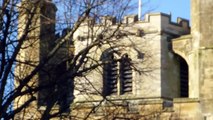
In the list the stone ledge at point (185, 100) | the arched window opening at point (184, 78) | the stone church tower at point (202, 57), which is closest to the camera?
the stone ledge at point (185, 100)

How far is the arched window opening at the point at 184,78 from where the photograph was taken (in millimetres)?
47031

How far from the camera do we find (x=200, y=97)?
41.7m

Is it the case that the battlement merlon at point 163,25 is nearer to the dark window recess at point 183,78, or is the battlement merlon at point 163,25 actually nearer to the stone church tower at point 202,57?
the dark window recess at point 183,78

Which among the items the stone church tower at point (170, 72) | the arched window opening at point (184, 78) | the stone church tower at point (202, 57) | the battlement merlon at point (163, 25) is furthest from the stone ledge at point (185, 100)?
the arched window opening at point (184, 78)

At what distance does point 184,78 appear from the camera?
156ft

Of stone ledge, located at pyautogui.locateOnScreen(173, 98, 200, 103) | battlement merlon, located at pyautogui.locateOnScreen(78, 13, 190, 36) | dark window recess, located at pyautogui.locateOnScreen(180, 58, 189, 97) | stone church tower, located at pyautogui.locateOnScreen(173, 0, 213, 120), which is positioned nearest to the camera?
stone ledge, located at pyautogui.locateOnScreen(173, 98, 200, 103)

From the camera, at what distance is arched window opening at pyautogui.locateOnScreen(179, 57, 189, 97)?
47.0m

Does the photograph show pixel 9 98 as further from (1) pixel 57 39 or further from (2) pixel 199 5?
(2) pixel 199 5

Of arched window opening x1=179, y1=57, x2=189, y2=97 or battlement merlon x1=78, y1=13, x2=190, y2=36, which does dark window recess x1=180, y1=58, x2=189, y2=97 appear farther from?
battlement merlon x1=78, y1=13, x2=190, y2=36

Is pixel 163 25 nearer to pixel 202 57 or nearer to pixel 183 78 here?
pixel 183 78

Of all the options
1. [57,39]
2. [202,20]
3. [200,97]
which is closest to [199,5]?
[202,20]

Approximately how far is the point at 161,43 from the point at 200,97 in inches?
226

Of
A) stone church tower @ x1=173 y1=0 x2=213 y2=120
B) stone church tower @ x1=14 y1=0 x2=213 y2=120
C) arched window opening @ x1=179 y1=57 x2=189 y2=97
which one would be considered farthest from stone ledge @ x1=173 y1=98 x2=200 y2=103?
arched window opening @ x1=179 y1=57 x2=189 y2=97

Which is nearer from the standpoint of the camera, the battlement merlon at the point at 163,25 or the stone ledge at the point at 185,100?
the stone ledge at the point at 185,100
